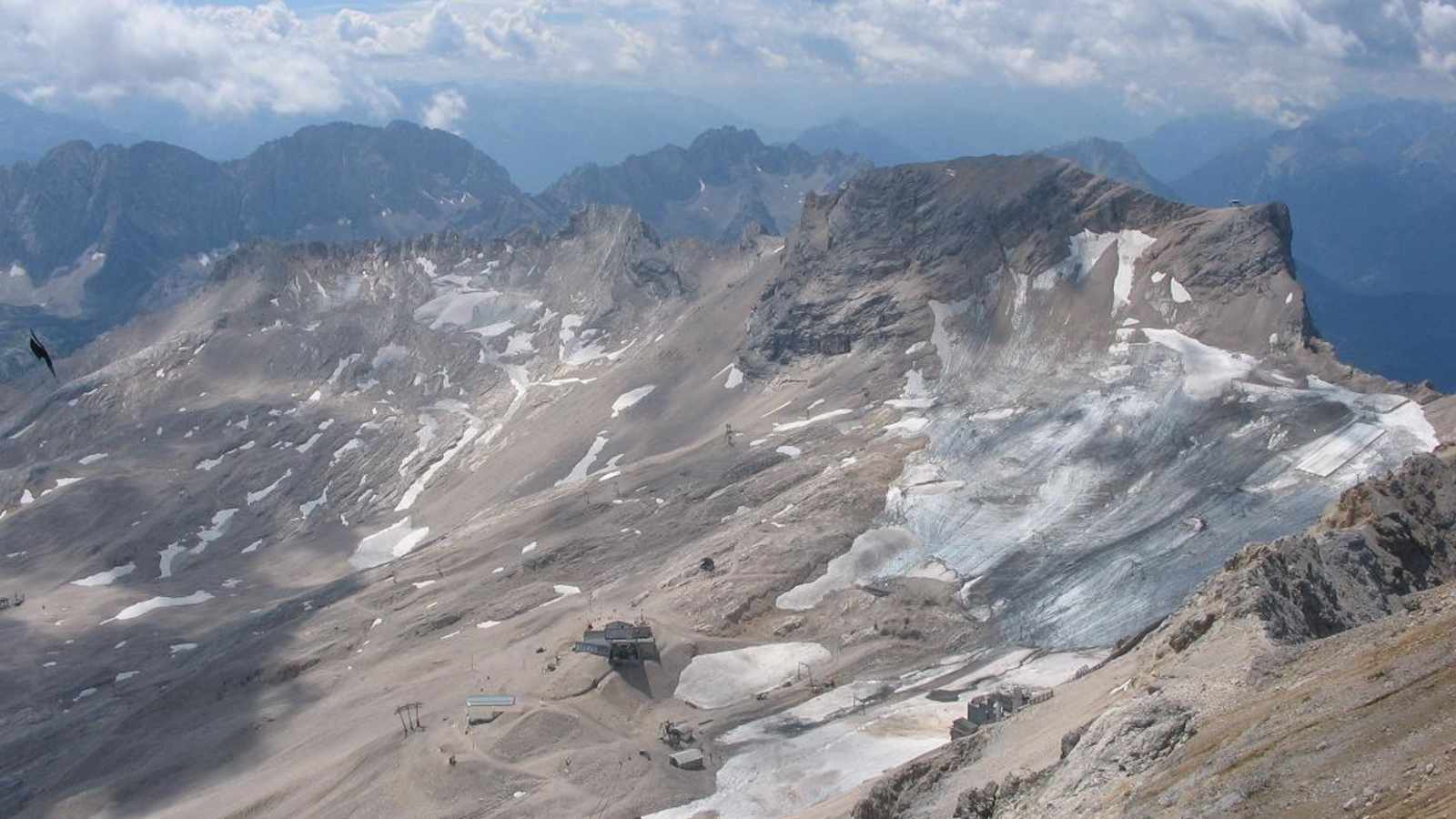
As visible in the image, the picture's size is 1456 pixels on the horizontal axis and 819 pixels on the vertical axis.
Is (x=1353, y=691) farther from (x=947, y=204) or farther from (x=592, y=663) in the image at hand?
(x=947, y=204)

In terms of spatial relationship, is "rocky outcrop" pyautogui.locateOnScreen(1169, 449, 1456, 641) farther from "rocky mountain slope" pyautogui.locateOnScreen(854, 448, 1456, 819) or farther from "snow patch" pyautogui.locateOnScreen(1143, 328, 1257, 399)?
"snow patch" pyautogui.locateOnScreen(1143, 328, 1257, 399)

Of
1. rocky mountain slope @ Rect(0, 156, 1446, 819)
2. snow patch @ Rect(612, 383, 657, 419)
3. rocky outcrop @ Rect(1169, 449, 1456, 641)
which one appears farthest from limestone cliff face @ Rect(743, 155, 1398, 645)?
rocky outcrop @ Rect(1169, 449, 1456, 641)

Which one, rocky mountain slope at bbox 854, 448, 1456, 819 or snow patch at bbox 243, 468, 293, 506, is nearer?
rocky mountain slope at bbox 854, 448, 1456, 819

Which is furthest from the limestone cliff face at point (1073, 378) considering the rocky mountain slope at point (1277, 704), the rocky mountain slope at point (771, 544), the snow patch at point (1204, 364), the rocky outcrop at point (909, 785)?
the rocky outcrop at point (909, 785)

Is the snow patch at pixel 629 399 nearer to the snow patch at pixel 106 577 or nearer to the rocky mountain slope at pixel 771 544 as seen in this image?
the rocky mountain slope at pixel 771 544

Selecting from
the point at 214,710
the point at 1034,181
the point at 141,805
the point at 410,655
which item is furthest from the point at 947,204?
the point at 141,805

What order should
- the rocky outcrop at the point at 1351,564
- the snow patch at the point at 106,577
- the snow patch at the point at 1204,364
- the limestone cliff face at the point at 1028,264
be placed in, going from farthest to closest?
1. the snow patch at the point at 106,577
2. the limestone cliff face at the point at 1028,264
3. the snow patch at the point at 1204,364
4. the rocky outcrop at the point at 1351,564

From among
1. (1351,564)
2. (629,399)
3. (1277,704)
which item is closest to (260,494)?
(629,399)
